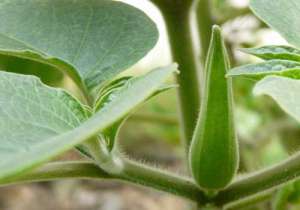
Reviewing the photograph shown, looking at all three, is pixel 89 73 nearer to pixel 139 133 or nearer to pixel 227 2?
pixel 227 2

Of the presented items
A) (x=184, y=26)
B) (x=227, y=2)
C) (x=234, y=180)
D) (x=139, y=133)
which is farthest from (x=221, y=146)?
(x=139, y=133)

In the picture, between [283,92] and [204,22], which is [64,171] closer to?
[283,92]

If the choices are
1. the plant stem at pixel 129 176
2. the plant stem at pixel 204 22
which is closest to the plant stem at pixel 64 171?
the plant stem at pixel 129 176

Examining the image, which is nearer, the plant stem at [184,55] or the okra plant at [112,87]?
the okra plant at [112,87]

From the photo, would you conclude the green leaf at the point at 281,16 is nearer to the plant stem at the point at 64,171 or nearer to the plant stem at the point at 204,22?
the plant stem at the point at 64,171

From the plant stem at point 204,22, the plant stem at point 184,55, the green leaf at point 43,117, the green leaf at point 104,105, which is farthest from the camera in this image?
the plant stem at point 204,22
